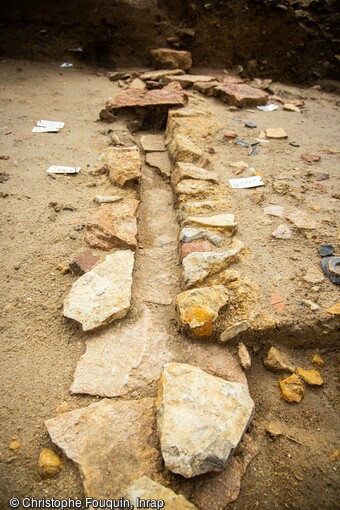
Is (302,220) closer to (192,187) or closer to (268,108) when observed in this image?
(192,187)

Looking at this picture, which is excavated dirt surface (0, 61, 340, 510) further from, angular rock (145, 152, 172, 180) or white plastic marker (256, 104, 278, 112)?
white plastic marker (256, 104, 278, 112)

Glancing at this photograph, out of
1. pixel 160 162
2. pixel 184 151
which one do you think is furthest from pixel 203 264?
pixel 160 162

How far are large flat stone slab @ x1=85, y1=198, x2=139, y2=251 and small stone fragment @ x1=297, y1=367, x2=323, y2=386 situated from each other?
1.07 meters

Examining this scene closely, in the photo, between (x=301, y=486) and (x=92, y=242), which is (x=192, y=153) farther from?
(x=301, y=486)

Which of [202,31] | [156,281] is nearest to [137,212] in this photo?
[156,281]

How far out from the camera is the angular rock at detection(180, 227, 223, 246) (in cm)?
179

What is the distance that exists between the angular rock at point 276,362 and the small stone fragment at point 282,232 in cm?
70

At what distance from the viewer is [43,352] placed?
138 cm

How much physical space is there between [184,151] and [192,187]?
494 mm

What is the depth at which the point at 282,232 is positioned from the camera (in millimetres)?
1858

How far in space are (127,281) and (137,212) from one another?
0.68 metres

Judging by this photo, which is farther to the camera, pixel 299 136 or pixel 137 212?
pixel 299 136

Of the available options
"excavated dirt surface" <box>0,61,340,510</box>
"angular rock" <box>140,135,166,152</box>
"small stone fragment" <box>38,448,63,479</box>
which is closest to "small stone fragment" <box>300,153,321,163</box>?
"excavated dirt surface" <box>0,61,340,510</box>

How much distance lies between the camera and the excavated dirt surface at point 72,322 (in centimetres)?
107
